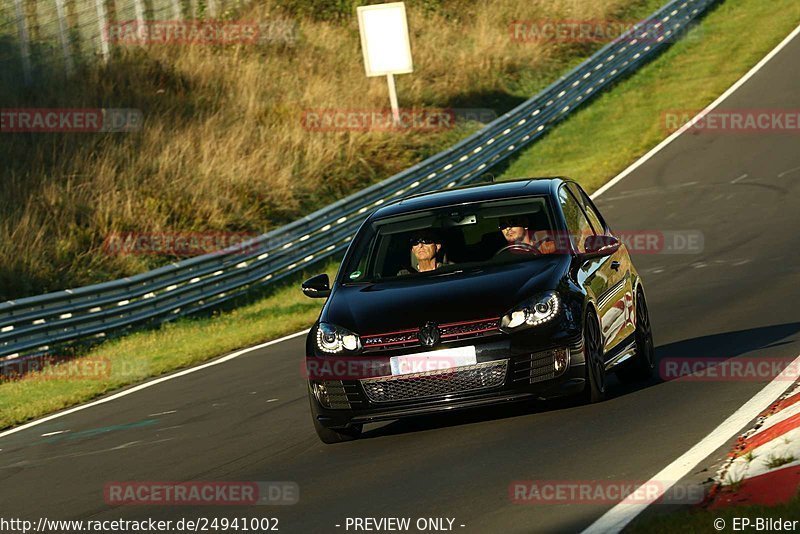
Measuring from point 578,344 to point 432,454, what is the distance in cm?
122

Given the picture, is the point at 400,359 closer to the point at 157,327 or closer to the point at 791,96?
the point at 157,327

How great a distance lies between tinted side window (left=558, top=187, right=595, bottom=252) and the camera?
10180mm

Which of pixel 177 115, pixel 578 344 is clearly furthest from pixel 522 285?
pixel 177 115

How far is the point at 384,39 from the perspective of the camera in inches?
1267

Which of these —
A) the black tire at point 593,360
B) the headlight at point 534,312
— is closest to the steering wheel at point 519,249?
the black tire at point 593,360

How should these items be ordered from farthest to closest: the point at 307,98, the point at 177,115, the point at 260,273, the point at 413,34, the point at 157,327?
the point at 413,34 < the point at 307,98 < the point at 177,115 < the point at 260,273 < the point at 157,327

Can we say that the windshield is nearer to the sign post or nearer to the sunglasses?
the sunglasses

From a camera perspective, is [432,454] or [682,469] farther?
[432,454]

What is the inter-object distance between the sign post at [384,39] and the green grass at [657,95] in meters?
3.69

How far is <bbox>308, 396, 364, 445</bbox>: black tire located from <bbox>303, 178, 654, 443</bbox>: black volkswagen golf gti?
0.01m

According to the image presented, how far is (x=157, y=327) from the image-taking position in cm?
2055

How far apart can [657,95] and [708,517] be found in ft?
99.5

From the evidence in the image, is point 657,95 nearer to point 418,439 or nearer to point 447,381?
point 418,439

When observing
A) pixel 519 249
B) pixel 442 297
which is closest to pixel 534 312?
pixel 442 297
